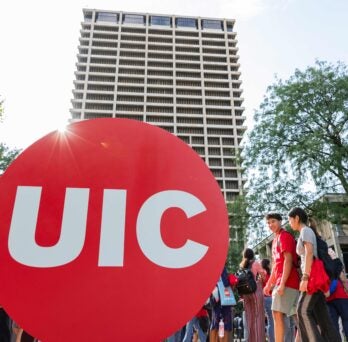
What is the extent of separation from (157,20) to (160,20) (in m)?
0.67

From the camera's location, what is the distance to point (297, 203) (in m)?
17.0

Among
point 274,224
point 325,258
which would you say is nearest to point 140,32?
point 274,224

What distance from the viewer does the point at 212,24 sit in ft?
253

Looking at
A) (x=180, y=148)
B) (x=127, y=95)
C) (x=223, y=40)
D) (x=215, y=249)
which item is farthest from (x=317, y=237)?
(x=223, y=40)

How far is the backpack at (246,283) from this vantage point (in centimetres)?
468

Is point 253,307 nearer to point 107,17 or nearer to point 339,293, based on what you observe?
point 339,293

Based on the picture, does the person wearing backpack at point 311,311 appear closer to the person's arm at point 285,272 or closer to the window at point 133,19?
the person's arm at point 285,272

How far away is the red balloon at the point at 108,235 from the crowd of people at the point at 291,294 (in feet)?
4.53

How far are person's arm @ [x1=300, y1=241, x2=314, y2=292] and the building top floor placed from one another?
77.9 meters

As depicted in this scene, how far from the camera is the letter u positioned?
2.11m

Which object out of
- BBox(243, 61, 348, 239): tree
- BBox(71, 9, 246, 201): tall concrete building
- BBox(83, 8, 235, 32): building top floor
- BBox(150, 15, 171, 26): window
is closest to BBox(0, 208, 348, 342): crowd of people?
BBox(243, 61, 348, 239): tree

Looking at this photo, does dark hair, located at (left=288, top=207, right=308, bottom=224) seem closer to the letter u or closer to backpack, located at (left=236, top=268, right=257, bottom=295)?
backpack, located at (left=236, top=268, right=257, bottom=295)

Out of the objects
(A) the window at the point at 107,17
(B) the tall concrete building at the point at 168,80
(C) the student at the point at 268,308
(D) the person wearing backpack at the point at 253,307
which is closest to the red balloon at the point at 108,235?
(D) the person wearing backpack at the point at 253,307

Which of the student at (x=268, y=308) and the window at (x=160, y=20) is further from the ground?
the window at (x=160, y=20)
